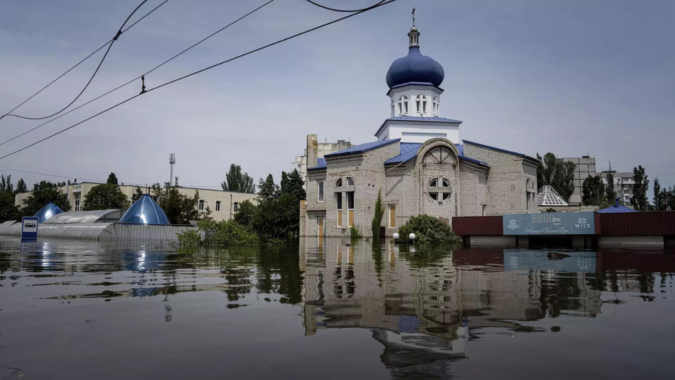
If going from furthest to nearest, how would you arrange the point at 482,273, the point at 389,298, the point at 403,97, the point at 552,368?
the point at 403,97 → the point at 482,273 → the point at 389,298 → the point at 552,368

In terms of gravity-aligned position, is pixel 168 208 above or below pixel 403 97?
below

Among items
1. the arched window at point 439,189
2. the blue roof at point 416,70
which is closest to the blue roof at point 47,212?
the blue roof at point 416,70

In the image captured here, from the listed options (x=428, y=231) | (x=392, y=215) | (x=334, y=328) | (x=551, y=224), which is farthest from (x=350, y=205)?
(x=334, y=328)

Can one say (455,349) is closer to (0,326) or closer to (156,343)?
(156,343)

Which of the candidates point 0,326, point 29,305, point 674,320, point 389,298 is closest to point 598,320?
point 674,320

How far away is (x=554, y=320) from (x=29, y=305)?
709 cm

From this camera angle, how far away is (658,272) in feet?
39.2

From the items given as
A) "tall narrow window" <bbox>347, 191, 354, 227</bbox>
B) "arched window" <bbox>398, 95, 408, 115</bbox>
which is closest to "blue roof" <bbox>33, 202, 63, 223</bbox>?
"tall narrow window" <bbox>347, 191, 354, 227</bbox>

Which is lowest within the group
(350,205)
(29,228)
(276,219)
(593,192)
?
(29,228)

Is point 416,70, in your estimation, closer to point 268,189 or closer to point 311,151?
point 311,151

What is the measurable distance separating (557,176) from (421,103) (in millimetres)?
31697

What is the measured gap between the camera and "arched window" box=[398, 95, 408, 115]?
4906 centimetres

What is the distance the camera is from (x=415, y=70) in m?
47.8

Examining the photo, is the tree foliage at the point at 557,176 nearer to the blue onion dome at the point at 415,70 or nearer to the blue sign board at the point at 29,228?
the blue onion dome at the point at 415,70
